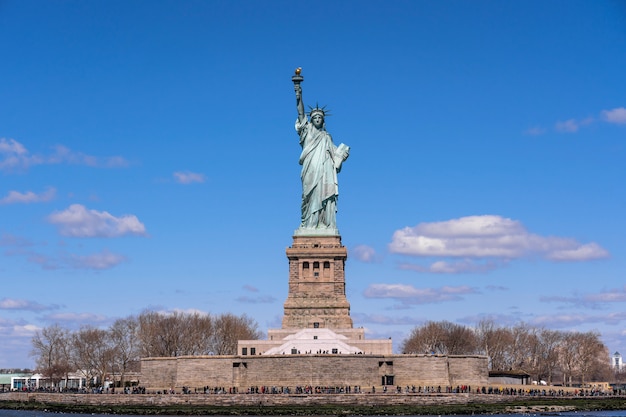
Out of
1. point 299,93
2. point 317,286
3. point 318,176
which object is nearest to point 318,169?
point 318,176

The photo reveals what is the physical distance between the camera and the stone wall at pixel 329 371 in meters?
71.1

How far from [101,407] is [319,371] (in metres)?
15.8

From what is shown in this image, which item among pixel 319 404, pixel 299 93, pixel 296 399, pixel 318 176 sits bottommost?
pixel 319 404

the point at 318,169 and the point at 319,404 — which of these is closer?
the point at 319,404

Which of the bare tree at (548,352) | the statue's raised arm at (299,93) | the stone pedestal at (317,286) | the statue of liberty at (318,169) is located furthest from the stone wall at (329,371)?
the bare tree at (548,352)

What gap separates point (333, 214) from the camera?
86.1 metres

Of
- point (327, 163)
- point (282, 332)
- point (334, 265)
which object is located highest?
point (327, 163)

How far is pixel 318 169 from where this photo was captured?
86.6m

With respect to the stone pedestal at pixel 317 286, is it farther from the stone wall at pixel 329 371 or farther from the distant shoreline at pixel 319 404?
the distant shoreline at pixel 319 404

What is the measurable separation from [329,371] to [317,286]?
12.5 meters

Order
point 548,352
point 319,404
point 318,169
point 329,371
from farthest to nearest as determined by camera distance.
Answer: point 548,352
point 318,169
point 329,371
point 319,404

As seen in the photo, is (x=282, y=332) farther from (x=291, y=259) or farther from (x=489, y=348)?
(x=489, y=348)

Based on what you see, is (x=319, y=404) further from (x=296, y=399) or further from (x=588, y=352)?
(x=588, y=352)

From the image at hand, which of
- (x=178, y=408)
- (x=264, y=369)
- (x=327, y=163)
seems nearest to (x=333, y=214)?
(x=327, y=163)
